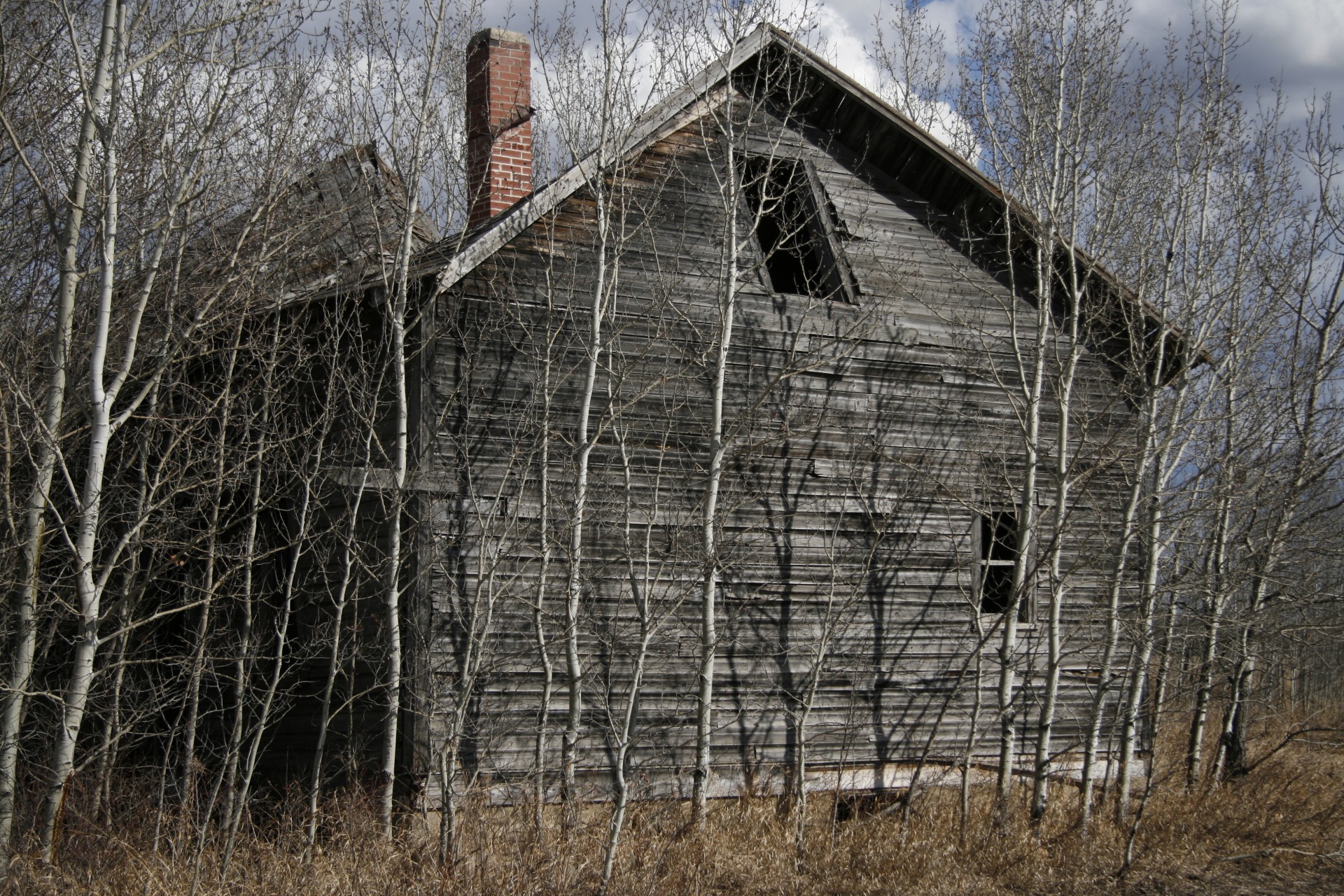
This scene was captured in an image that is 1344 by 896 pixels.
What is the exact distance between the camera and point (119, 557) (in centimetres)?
927

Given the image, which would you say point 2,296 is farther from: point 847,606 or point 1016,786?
point 1016,786

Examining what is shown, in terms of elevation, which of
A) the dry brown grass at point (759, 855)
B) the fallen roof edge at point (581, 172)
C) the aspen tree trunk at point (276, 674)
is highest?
the fallen roof edge at point (581, 172)

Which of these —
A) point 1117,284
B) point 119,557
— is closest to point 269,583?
point 119,557

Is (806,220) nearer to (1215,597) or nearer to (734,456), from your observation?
(734,456)

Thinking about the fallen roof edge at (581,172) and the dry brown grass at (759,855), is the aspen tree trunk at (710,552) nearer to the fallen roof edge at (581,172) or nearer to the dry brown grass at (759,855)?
the dry brown grass at (759,855)

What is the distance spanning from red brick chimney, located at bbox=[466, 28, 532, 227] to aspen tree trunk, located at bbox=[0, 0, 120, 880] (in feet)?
11.6

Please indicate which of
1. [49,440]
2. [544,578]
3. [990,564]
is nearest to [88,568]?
[49,440]

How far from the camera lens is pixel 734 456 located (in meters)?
9.43

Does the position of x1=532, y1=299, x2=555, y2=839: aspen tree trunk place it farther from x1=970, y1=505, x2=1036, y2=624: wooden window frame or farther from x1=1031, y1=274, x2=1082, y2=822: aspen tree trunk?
x1=1031, y1=274, x2=1082, y2=822: aspen tree trunk

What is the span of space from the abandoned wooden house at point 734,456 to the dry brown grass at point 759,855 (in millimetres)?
581

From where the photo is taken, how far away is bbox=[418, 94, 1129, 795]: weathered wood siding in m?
8.48

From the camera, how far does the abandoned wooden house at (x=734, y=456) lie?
8.39m

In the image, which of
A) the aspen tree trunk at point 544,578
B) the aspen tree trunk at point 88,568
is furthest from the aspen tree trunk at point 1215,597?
the aspen tree trunk at point 88,568

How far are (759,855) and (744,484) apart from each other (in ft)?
10.4
